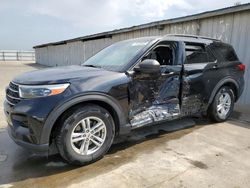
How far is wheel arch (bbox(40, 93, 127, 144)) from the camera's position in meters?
2.86

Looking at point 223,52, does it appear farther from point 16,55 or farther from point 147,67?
point 16,55

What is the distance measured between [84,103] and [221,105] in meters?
3.16

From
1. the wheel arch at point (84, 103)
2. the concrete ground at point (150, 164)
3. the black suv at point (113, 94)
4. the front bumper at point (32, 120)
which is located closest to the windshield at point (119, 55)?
the black suv at point (113, 94)

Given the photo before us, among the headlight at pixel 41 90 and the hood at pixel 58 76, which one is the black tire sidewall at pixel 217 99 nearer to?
the hood at pixel 58 76

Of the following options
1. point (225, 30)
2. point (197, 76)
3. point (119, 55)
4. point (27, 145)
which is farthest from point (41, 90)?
point (225, 30)

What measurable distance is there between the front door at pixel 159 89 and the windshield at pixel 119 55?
23cm

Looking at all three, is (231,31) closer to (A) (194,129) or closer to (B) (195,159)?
(A) (194,129)

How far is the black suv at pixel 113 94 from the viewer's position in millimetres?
2887

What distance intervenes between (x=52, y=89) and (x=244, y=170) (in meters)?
2.63

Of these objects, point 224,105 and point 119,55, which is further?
point 224,105

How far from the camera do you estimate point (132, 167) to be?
10.4 ft

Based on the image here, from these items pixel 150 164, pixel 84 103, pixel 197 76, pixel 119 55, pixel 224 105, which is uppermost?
pixel 119 55

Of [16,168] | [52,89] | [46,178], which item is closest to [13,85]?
[52,89]

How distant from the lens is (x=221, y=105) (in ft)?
16.5
